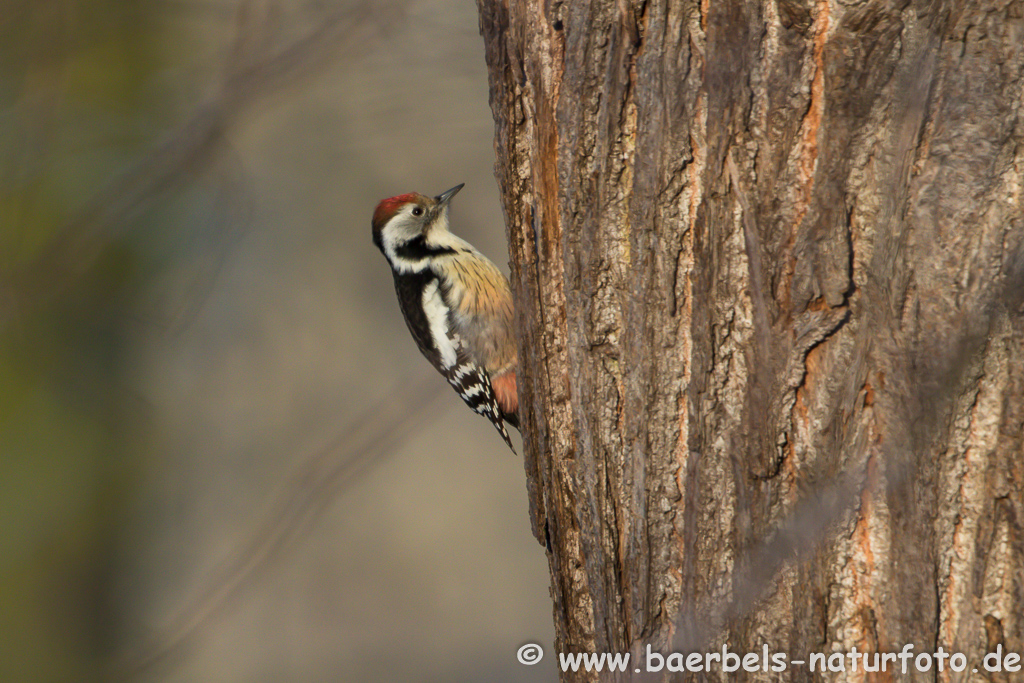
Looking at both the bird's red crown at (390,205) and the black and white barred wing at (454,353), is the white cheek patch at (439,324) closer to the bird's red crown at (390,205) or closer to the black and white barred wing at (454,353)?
the black and white barred wing at (454,353)

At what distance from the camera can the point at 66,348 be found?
4.14m

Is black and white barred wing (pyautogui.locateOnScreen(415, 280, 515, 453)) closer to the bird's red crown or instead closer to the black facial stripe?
the black facial stripe

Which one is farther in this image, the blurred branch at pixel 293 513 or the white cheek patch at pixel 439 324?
the white cheek patch at pixel 439 324

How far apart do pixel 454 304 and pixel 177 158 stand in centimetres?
122

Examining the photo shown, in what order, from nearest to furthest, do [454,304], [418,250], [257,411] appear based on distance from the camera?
[454,304] → [418,250] → [257,411]

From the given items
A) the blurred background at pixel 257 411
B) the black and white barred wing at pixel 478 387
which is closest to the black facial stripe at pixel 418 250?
the black and white barred wing at pixel 478 387

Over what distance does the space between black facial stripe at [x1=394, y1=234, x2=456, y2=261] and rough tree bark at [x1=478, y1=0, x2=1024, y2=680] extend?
2204 millimetres

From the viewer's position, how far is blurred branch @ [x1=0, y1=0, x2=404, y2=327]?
9.30 feet

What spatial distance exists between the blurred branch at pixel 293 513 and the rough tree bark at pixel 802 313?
6.47 feet

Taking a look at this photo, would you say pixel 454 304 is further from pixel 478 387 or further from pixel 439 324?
pixel 478 387

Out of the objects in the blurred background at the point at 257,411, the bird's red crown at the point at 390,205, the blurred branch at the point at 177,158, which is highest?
the blurred branch at the point at 177,158

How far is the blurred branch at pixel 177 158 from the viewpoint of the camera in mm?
2834

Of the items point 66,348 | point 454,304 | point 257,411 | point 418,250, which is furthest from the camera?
point 257,411

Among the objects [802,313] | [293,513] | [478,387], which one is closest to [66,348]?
[293,513]
